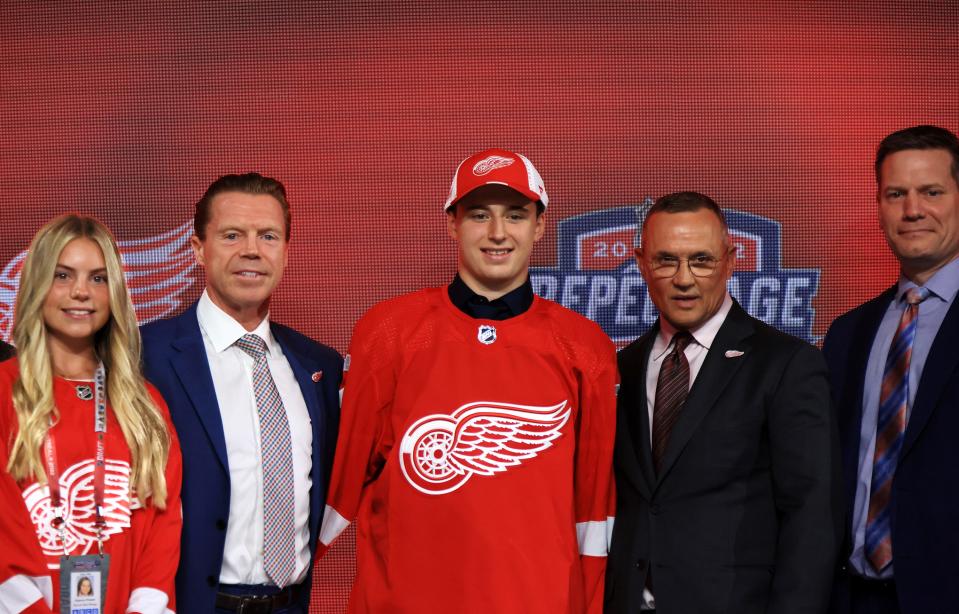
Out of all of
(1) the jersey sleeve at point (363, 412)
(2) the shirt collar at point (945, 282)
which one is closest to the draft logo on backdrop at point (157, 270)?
(1) the jersey sleeve at point (363, 412)

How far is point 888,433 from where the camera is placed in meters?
2.61

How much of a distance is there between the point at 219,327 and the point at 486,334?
736mm

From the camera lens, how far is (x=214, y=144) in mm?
3832

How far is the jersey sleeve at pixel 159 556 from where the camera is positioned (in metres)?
2.22

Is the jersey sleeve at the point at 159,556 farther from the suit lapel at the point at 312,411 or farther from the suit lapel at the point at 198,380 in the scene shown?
the suit lapel at the point at 312,411

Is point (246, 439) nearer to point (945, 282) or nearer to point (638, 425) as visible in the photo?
point (638, 425)

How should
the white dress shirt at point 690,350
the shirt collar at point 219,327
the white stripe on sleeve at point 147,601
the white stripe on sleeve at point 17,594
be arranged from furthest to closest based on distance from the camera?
the shirt collar at point 219,327
the white dress shirt at point 690,350
the white stripe on sleeve at point 147,601
the white stripe on sleeve at point 17,594

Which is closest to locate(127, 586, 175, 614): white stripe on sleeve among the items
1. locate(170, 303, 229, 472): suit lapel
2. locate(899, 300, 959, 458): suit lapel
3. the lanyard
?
the lanyard

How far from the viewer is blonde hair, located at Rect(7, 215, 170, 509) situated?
2.17 m

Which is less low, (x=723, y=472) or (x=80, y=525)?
(x=723, y=472)

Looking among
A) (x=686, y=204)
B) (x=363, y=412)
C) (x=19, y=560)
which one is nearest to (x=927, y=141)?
(x=686, y=204)

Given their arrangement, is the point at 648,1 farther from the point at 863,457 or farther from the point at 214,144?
the point at 863,457

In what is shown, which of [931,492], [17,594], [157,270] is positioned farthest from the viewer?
[157,270]

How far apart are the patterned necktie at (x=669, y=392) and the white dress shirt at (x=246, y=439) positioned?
939 millimetres
